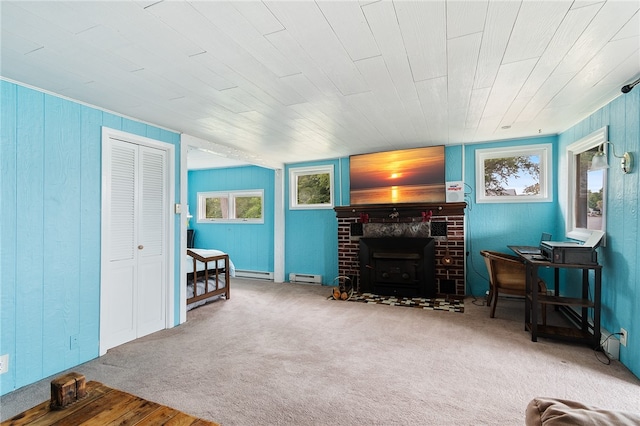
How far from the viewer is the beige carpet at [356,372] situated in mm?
1986

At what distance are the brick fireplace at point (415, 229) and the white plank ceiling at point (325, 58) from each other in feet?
5.61

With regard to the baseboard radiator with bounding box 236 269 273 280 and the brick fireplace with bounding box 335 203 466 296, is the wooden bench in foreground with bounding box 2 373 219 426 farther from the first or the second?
the baseboard radiator with bounding box 236 269 273 280

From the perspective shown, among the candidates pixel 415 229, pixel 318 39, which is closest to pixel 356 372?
pixel 318 39

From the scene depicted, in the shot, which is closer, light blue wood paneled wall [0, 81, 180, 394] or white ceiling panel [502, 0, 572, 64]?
white ceiling panel [502, 0, 572, 64]

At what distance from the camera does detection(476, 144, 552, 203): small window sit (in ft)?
14.1

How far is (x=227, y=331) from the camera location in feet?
11.1

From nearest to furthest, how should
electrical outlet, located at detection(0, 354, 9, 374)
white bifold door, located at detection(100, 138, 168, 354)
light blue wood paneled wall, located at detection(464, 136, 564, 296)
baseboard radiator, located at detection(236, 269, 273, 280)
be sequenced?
electrical outlet, located at detection(0, 354, 9, 374) → white bifold door, located at detection(100, 138, 168, 354) → light blue wood paneled wall, located at detection(464, 136, 564, 296) → baseboard radiator, located at detection(236, 269, 273, 280)

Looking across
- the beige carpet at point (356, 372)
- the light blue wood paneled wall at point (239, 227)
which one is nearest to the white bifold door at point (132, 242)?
the beige carpet at point (356, 372)

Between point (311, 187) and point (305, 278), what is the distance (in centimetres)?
174

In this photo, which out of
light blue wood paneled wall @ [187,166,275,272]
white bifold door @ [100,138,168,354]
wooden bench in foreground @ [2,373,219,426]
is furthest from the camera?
light blue wood paneled wall @ [187,166,275,272]

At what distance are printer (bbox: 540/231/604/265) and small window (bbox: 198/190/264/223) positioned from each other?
4873 mm

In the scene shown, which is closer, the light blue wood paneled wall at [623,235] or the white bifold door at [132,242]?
the light blue wood paneled wall at [623,235]

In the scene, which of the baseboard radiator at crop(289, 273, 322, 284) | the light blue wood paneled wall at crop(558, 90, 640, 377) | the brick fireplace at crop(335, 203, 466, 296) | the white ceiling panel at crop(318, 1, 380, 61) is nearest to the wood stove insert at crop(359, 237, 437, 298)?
the brick fireplace at crop(335, 203, 466, 296)

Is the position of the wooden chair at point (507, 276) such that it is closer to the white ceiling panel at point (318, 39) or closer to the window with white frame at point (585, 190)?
the window with white frame at point (585, 190)
